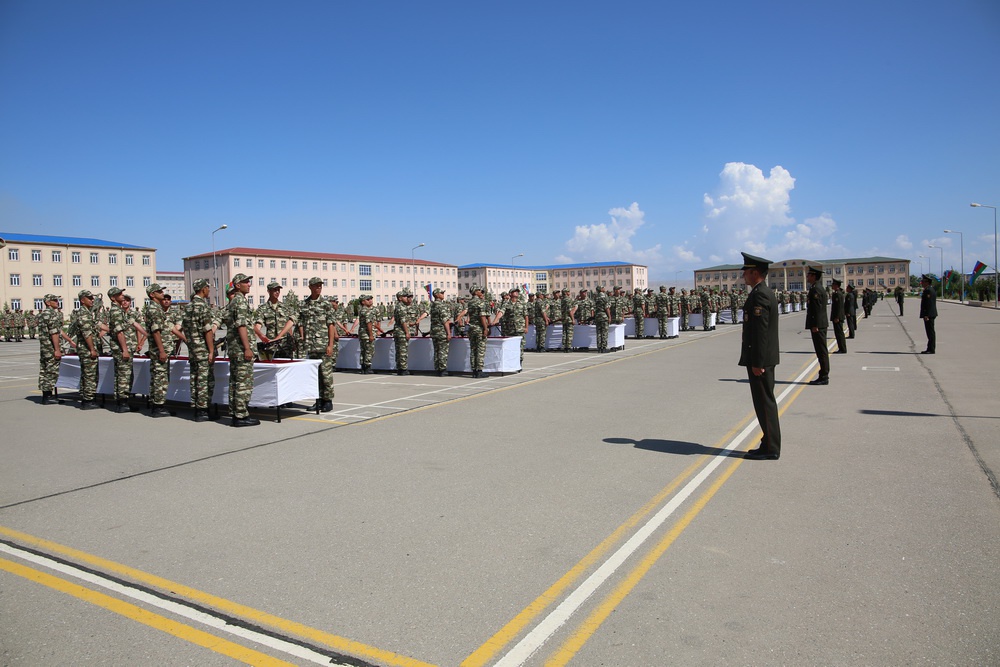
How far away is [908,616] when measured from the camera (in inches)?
134

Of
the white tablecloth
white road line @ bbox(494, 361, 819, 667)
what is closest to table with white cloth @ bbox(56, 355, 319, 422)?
the white tablecloth

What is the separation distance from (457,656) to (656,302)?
26100 millimetres

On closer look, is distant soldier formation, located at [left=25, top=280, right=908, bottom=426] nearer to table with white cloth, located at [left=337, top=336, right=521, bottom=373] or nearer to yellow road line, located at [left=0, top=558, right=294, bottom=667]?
table with white cloth, located at [left=337, top=336, right=521, bottom=373]

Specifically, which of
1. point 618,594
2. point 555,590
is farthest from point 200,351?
point 618,594

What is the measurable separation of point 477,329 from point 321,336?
5.39 m

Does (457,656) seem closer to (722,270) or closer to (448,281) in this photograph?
(448,281)

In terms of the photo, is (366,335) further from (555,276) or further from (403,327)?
(555,276)

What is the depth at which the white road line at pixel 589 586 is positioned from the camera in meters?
3.16

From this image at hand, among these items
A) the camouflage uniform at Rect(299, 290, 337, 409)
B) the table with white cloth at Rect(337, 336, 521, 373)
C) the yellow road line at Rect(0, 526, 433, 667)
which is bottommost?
the yellow road line at Rect(0, 526, 433, 667)

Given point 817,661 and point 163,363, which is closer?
point 817,661

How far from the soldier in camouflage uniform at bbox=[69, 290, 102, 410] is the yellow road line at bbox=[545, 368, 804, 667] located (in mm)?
10976

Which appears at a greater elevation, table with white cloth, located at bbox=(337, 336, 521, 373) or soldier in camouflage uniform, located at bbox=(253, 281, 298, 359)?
soldier in camouflage uniform, located at bbox=(253, 281, 298, 359)

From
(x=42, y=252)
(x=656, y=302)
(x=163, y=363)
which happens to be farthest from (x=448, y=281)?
(x=163, y=363)

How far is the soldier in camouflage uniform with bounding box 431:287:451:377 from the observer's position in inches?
616
